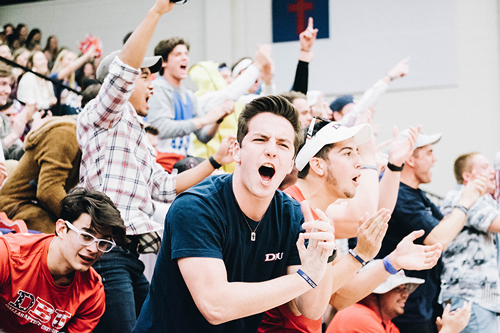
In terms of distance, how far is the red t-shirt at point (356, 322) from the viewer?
303 cm

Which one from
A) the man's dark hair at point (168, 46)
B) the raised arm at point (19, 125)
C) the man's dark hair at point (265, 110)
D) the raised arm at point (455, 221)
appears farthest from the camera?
the raised arm at point (19, 125)

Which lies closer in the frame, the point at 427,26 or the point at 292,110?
the point at 292,110

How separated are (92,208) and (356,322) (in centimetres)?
163

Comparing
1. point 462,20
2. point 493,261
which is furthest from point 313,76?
point 493,261

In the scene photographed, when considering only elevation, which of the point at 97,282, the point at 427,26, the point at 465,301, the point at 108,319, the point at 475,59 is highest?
the point at 427,26

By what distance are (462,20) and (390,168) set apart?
6.81m

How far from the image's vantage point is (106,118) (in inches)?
103

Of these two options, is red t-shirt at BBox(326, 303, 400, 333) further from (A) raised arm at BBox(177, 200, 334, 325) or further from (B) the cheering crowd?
(A) raised arm at BBox(177, 200, 334, 325)

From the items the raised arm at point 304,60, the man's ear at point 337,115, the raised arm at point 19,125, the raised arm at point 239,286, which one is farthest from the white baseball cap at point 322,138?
the man's ear at point 337,115

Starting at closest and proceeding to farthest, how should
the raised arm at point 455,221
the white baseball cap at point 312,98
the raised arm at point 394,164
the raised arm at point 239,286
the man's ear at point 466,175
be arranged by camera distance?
the raised arm at point 239,286 < the raised arm at point 394,164 < the raised arm at point 455,221 < the man's ear at point 466,175 < the white baseball cap at point 312,98

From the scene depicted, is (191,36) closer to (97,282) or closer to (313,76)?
(313,76)

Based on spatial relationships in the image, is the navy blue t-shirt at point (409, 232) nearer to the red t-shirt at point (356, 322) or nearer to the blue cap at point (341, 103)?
the red t-shirt at point (356, 322)

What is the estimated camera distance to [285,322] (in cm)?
240

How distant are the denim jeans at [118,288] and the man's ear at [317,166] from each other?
1.03 meters
